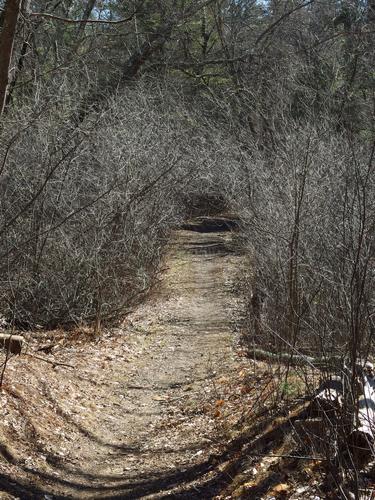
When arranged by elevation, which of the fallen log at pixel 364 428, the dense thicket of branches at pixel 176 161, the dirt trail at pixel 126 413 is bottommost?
the dirt trail at pixel 126 413

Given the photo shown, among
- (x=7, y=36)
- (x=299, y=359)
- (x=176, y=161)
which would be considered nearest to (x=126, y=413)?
(x=299, y=359)

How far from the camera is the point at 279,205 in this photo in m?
10.3

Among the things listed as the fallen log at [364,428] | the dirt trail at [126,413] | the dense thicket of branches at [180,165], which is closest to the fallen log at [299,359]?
the dense thicket of branches at [180,165]

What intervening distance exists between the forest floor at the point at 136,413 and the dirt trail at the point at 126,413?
0.5 inches

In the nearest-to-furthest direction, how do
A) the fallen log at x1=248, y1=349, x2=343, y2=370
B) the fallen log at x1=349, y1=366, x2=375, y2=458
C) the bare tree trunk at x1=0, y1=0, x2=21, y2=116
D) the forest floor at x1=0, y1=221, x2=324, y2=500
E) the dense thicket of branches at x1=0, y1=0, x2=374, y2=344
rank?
the fallen log at x1=349, y1=366, x2=375, y2=458 < the fallen log at x1=248, y1=349, x2=343, y2=370 < the bare tree trunk at x1=0, y1=0, x2=21, y2=116 < the forest floor at x1=0, y1=221, x2=324, y2=500 < the dense thicket of branches at x1=0, y1=0, x2=374, y2=344

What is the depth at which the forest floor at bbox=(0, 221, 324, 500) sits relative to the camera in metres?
6.07

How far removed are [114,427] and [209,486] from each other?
6.69ft

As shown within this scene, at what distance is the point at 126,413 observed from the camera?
A: 27.3 ft

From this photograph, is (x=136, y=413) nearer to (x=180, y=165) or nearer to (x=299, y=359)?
(x=299, y=359)

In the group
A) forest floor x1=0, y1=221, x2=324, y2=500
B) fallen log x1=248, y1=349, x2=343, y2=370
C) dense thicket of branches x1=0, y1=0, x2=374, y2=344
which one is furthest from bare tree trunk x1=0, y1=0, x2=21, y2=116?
fallen log x1=248, y1=349, x2=343, y2=370

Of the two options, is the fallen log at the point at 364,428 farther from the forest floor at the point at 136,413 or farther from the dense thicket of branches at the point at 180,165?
the forest floor at the point at 136,413

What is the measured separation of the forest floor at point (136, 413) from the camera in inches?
239

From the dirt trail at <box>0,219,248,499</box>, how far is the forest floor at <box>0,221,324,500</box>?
13 millimetres

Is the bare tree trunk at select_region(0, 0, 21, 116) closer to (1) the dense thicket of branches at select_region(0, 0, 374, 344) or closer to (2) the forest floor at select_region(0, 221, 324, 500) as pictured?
(1) the dense thicket of branches at select_region(0, 0, 374, 344)
